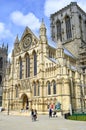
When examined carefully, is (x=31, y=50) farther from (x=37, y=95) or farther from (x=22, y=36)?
(x=37, y=95)

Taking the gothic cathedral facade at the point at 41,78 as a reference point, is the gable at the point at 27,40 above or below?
above

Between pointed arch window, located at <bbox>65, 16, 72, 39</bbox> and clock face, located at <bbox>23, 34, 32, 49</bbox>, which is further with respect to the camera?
pointed arch window, located at <bbox>65, 16, 72, 39</bbox>

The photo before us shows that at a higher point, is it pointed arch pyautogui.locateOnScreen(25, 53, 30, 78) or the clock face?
the clock face

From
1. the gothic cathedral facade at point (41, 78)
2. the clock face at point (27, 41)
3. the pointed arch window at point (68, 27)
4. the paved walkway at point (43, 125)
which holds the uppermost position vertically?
the pointed arch window at point (68, 27)

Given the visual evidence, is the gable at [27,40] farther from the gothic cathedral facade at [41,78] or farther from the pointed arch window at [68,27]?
the pointed arch window at [68,27]

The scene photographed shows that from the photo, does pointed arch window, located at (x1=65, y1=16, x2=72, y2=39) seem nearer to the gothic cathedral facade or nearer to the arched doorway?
the gothic cathedral facade

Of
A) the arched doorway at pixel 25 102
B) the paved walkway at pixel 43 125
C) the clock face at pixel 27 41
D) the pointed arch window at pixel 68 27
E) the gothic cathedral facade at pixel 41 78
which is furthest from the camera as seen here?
the pointed arch window at pixel 68 27

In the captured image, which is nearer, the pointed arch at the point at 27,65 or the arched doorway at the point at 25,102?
the arched doorway at the point at 25,102

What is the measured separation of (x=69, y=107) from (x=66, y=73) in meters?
6.56

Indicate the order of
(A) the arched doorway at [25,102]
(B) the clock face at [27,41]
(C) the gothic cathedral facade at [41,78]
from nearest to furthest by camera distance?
(C) the gothic cathedral facade at [41,78]
(A) the arched doorway at [25,102]
(B) the clock face at [27,41]

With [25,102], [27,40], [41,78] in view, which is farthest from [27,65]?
[25,102]

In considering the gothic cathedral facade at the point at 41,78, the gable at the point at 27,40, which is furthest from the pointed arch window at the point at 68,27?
the gable at the point at 27,40

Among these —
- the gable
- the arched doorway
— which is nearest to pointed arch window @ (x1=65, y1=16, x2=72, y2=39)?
the gable

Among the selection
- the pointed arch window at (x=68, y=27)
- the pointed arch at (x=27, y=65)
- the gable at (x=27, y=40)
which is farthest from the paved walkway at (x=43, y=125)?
the pointed arch window at (x=68, y=27)
